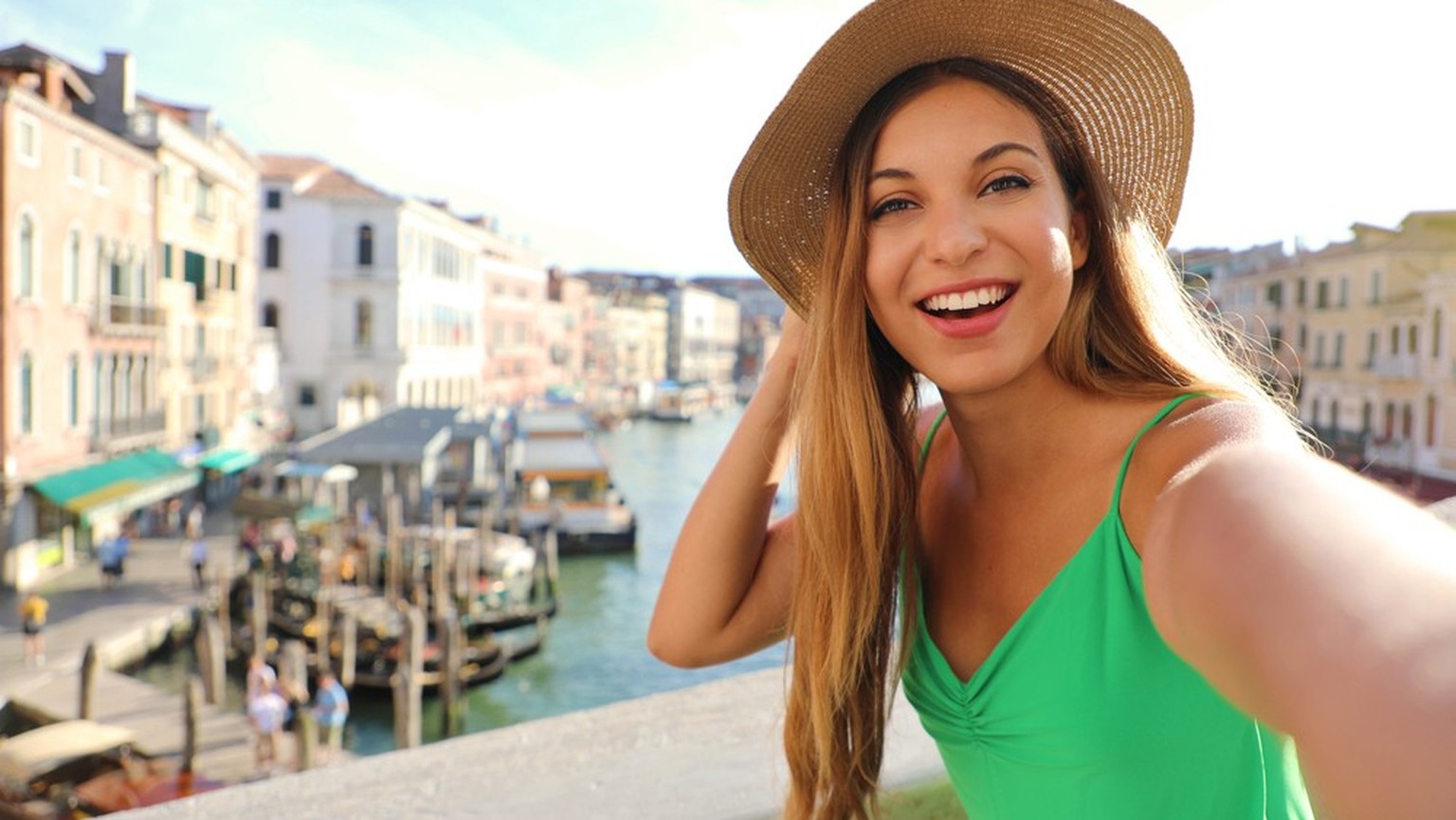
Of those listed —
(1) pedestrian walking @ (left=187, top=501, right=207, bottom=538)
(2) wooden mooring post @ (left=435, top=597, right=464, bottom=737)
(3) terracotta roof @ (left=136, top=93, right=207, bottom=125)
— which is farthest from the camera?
(3) terracotta roof @ (left=136, top=93, right=207, bottom=125)

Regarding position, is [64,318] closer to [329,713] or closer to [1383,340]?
[329,713]

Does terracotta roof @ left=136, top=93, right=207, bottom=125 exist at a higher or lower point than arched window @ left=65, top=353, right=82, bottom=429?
higher

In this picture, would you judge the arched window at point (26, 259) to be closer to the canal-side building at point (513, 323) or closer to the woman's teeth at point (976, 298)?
the woman's teeth at point (976, 298)

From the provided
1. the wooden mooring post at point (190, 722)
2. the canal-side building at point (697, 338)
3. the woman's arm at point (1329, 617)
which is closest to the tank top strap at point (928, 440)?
the woman's arm at point (1329, 617)

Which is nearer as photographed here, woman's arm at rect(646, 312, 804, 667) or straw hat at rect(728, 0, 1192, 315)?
straw hat at rect(728, 0, 1192, 315)

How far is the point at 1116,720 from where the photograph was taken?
668 millimetres

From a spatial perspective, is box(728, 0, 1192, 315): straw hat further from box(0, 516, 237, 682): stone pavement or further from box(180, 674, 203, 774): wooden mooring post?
box(0, 516, 237, 682): stone pavement

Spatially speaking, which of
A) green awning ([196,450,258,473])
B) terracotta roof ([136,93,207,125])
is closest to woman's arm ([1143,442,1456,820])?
green awning ([196,450,258,473])

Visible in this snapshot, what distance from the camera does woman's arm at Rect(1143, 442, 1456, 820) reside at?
356mm

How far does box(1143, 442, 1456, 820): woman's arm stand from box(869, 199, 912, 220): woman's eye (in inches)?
13.5

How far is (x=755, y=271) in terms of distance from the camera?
1.03m

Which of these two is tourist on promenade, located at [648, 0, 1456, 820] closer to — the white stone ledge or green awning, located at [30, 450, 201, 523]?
the white stone ledge

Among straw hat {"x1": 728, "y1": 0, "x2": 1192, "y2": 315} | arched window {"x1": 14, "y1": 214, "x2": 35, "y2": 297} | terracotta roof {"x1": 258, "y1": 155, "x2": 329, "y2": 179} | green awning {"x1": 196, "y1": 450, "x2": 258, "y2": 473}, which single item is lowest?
green awning {"x1": 196, "y1": 450, "x2": 258, "y2": 473}

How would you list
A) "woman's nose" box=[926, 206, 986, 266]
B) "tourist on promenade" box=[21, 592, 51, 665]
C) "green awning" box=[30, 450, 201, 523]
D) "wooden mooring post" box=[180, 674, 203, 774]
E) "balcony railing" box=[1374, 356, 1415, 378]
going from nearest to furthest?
"woman's nose" box=[926, 206, 986, 266]
"wooden mooring post" box=[180, 674, 203, 774]
"tourist on promenade" box=[21, 592, 51, 665]
"green awning" box=[30, 450, 201, 523]
"balcony railing" box=[1374, 356, 1415, 378]
